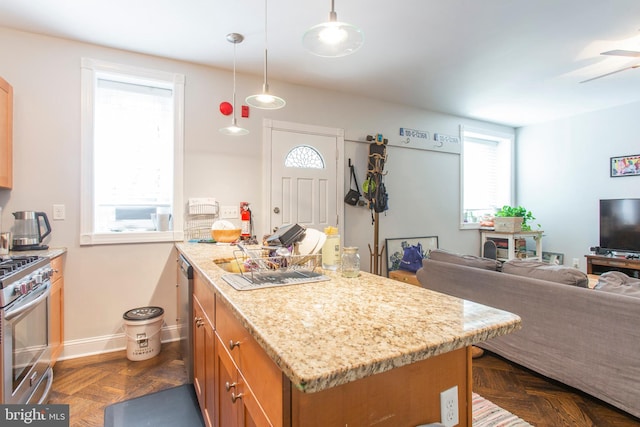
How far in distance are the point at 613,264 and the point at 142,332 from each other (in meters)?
5.27

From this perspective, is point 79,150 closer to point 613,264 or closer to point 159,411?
point 159,411

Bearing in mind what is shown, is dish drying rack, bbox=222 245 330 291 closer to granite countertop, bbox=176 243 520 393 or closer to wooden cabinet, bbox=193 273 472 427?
granite countertop, bbox=176 243 520 393

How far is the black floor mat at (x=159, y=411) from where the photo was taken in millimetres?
1746

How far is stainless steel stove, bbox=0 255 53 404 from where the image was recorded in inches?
56.0

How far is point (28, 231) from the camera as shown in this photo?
237 centimetres

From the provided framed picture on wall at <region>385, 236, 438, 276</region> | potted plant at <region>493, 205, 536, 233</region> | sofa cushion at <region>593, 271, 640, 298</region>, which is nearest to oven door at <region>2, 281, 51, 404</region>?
sofa cushion at <region>593, 271, 640, 298</region>

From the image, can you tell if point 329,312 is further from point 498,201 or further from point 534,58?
point 498,201

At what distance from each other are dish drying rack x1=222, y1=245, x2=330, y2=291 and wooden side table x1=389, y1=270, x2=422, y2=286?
245 centimetres

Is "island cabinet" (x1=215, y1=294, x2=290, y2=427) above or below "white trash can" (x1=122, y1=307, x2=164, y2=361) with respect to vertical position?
above

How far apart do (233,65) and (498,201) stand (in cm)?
464

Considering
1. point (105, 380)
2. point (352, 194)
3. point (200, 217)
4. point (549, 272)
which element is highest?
point (352, 194)

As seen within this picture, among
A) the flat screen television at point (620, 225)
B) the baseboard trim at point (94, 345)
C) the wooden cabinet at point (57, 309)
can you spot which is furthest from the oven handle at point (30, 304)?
the flat screen television at point (620, 225)

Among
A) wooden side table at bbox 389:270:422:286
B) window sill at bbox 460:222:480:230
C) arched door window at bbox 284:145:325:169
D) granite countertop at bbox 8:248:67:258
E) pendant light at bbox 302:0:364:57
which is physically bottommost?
wooden side table at bbox 389:270:422:286

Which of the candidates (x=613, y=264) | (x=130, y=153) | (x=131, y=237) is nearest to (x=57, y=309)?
(x=131, y=237)
